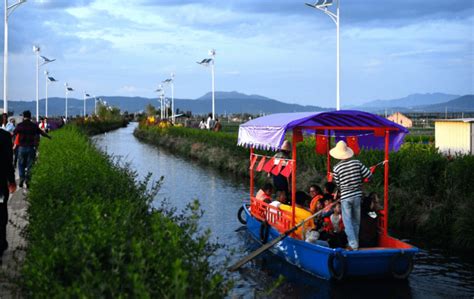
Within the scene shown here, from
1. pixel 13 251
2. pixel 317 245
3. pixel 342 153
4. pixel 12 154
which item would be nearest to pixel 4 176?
pixel 12 154

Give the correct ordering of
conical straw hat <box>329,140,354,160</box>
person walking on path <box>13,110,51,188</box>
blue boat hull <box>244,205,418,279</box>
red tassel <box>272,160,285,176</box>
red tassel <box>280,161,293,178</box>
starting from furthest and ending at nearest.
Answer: person walking on path <box>13,110,51,188</box>, red tassel <box>272,160,285,176</box>, red tassel <box>280,161,293,178</box>, conical straw hat <box>329,140,354,160</box>, blue boat hull <box>244,205,418,279</box>

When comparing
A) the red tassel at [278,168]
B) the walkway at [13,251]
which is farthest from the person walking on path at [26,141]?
the red tassel at [278,168]

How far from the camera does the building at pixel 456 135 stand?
22281 mm

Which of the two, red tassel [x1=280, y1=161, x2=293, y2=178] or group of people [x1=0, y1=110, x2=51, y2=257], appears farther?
red tassel [x1=280, y1=161, x2=293, y2=178]

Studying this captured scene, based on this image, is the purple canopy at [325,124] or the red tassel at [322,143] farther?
the red tassel at [322,143]

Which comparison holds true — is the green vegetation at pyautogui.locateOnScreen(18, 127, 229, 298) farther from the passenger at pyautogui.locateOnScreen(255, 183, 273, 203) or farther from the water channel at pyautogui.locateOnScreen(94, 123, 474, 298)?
the passenger at pyautogui.locateOnScreen(255, 183, 273, 203)

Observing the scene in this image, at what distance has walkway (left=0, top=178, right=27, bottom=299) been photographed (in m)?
6.06

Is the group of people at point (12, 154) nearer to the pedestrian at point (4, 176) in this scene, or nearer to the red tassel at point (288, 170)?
the pedestrian at point (4, 176)

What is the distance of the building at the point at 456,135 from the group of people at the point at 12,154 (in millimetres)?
14008

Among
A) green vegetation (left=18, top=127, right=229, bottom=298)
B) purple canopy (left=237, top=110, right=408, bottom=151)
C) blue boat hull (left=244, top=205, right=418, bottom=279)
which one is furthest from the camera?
purple canopy (left=237, top=110, right=408, bottom=151)

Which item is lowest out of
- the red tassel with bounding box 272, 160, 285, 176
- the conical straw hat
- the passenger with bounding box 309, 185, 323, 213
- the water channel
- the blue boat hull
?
the water channel

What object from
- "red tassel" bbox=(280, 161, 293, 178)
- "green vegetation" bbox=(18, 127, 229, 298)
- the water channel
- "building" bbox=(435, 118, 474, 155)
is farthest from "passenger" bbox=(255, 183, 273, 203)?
"building" bbox=(435, 118, 474, 155)

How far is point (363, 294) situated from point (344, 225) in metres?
1.21

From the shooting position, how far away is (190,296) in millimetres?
4625
